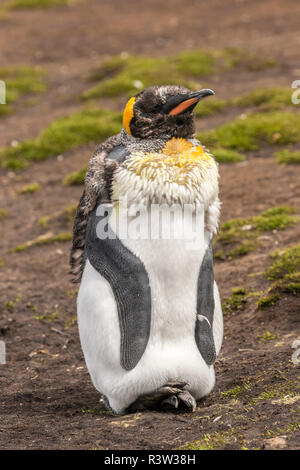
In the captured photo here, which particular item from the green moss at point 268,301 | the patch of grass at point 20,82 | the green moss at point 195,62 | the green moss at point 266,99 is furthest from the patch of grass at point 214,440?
the green moss at point 195,62

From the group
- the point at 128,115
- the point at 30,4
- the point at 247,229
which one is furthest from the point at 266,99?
the point at 30,4

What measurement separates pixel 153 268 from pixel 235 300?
6.70 feet

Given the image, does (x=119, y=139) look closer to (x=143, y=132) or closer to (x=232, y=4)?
(x=143, y=132)

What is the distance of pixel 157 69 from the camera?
12578mm

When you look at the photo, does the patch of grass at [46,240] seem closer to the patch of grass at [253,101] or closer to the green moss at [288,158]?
the green moss at [288,158]

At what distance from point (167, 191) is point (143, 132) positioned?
1.26ft

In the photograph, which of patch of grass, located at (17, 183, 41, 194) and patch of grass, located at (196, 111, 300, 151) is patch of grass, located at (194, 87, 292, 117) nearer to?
patch of grass, located at (196, 111, 300, 151)

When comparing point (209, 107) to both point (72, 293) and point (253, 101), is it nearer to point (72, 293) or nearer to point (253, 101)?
point (253, 101)

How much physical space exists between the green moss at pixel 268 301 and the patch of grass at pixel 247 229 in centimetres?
117

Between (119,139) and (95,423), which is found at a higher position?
(119,139)

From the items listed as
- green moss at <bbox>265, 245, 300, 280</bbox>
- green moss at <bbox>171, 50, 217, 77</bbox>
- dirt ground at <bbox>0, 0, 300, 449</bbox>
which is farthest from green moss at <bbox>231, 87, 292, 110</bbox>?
green moss at <bbox>265, 245, 300, 280</bbox>

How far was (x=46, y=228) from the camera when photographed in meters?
8.23
